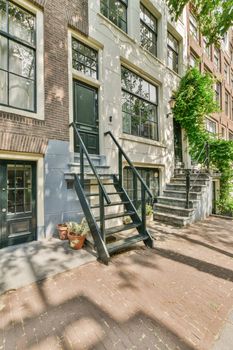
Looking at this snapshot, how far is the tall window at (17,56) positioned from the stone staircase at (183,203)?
515cm

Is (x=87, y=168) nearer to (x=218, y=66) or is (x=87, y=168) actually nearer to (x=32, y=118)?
(x=32, y=118)

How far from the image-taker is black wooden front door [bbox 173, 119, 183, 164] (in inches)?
399

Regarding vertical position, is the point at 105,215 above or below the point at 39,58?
below

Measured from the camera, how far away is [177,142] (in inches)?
405

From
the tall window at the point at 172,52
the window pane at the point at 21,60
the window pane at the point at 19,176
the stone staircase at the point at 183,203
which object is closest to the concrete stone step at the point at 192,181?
the stone staircase at the point at 183,203

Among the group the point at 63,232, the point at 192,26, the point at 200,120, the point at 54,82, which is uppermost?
the point at 192,26

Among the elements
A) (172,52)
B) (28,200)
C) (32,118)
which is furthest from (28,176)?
(172,52)

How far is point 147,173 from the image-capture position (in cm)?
837

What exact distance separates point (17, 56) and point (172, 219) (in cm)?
614

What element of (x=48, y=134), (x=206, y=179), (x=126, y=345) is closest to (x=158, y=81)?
(x=206, y=179)

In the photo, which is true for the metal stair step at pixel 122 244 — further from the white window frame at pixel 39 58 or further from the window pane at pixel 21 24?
the window pane at pixel 21 24

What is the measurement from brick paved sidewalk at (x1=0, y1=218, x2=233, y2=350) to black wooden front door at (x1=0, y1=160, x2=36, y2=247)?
68.5 inches

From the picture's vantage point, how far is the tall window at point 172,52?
10.0 m

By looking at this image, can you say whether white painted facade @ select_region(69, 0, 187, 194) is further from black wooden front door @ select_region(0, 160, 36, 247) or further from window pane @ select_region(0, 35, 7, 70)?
black wooden front door @ select_region(0, 160, 36, 247)
